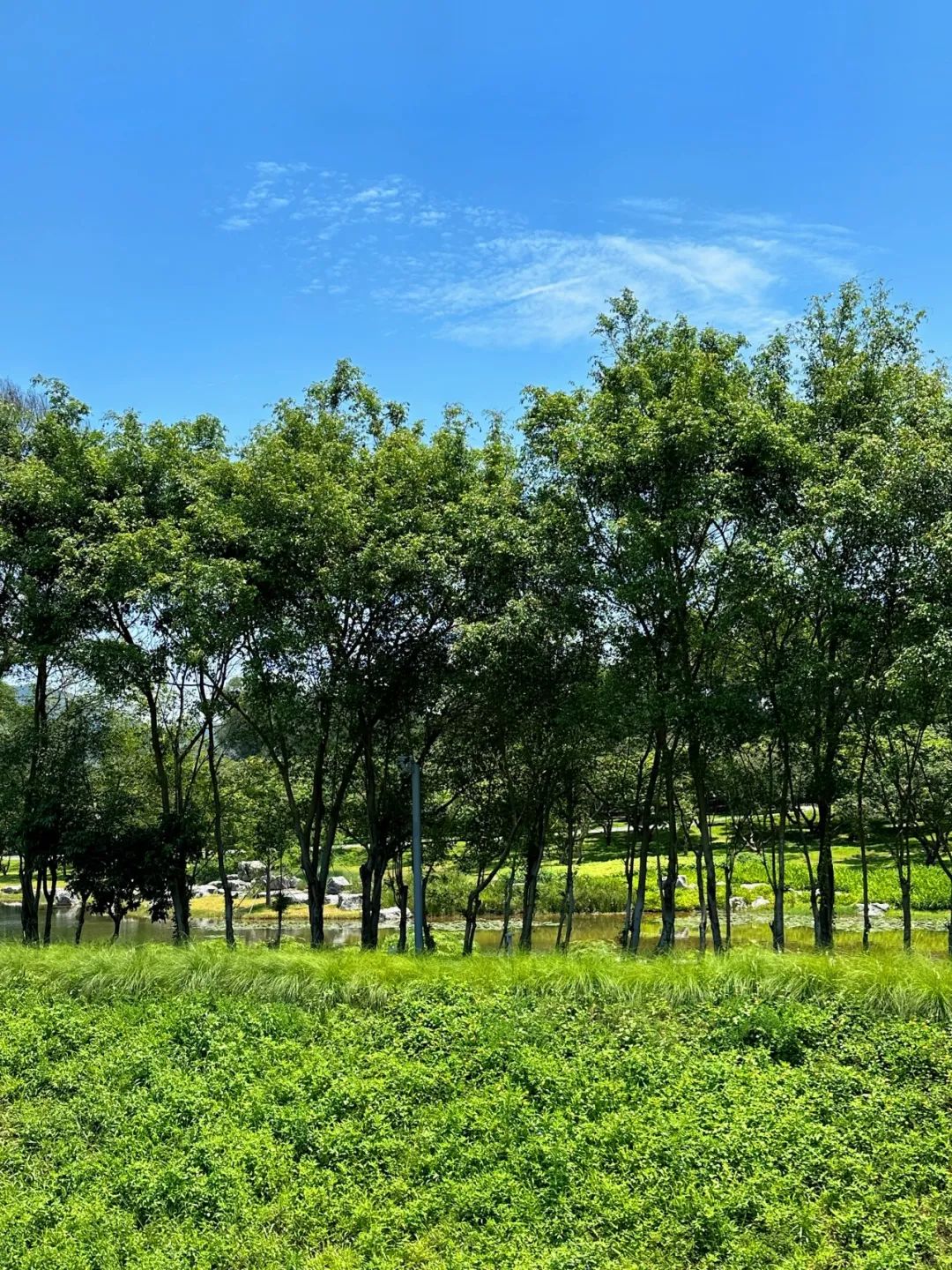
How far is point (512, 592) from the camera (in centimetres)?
1284

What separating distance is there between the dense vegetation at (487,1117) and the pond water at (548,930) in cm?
1325

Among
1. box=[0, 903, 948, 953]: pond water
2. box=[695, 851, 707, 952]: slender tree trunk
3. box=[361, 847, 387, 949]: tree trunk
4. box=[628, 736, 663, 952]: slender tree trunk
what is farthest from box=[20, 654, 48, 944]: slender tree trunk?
box=[695, 851, 707, 952]: slender tree trunk

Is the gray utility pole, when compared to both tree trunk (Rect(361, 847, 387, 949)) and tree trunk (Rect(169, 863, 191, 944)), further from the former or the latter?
tree trunk (Rect(169, 863, 191, 944))

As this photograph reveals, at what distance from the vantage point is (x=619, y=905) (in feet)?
99.2

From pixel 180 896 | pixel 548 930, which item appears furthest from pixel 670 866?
pixel 548 930

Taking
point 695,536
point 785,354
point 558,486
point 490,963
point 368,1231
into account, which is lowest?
point 368,1231

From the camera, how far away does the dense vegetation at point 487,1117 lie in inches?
191

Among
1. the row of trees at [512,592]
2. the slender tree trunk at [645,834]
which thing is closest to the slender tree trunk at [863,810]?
the row of trees at [512,592]

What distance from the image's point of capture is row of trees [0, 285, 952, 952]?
10938 millimetres

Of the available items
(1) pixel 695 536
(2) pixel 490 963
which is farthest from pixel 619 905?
(2) pixel 490 963

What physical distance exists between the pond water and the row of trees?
20.3ft

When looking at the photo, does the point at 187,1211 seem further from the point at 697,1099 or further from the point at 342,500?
the point at 342,500

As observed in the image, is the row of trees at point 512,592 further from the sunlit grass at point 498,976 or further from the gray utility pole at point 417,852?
the sunlit grass at point 498,976

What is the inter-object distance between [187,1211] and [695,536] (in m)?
9.05
